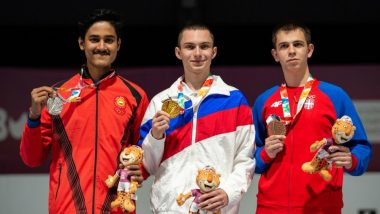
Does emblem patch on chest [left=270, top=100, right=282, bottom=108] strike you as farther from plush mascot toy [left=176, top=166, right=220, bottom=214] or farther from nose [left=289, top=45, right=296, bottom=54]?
plush mascot toy [left=176, top=166, right=220, bottom=214]

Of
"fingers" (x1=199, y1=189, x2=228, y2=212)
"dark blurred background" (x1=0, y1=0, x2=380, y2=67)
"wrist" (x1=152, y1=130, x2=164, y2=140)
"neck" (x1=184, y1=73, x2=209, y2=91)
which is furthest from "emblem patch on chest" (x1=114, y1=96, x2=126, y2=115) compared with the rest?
"dark blurred background" (x1=0, y1=0, x2=380, y2=67)

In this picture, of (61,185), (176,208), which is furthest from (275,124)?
(61,185)

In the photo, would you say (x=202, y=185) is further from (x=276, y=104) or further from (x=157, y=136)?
(x=276, y=104)

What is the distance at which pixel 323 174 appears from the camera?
3.29 meters

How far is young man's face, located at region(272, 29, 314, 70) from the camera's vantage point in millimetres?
3605

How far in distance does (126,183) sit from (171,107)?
0.46 metres

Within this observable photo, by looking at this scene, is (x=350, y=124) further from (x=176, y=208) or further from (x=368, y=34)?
(x=368, y=34)

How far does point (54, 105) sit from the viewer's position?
3.43 metres

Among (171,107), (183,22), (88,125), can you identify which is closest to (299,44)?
(171,107)

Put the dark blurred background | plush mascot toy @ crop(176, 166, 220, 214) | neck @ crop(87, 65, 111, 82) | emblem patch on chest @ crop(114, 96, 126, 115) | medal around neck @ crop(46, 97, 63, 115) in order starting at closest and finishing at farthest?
1. plush mascot toy @ crop(176, 166, 220, 214)
2. medal around neck @ crop(46, 97, 63, 115)
3. emblem patch on chest @ crop(114, 96, 126, 115)
4. neck @ crop(87, 65, 111, 82)
5. the dark blurred background

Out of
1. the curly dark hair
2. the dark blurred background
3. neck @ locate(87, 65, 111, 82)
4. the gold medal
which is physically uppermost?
the dark blurred background

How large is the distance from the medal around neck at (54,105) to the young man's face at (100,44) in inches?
12.0

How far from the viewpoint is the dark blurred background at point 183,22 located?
579 centimetres

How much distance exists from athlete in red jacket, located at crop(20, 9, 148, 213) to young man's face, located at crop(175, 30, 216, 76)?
1.11 ft
